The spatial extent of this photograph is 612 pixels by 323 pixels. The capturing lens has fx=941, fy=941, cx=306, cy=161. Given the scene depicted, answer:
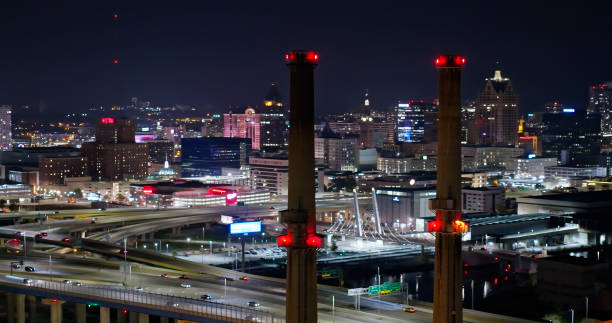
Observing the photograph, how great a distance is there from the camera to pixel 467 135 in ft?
638

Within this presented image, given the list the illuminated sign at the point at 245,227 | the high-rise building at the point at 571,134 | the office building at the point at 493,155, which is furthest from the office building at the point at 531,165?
the illuminated sign at the point at 245,227

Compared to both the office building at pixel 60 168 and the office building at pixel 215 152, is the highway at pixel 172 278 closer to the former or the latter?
the office building at pixel 60 168

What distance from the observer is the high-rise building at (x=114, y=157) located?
138 meters

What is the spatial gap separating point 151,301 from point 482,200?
6413 centimetres

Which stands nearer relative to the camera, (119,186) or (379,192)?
(379,192)

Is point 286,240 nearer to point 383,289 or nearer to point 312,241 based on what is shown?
point 312,241

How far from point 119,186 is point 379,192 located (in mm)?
44476

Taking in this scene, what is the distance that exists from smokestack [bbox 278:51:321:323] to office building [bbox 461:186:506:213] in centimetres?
7581

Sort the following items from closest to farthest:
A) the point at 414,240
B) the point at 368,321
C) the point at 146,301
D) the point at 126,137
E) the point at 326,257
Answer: the point at 368,321 → the point at 146,301 → the point at 326,257 → the point at 414,240 → the point at 126,137

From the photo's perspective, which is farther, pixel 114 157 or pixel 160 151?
pixel 160 151

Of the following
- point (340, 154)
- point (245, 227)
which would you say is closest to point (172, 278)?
point (245, 227)

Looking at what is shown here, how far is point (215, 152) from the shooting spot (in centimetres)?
17738

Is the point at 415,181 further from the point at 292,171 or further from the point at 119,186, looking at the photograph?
the point at 292,171

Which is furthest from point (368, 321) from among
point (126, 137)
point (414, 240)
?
point (126, 137)
